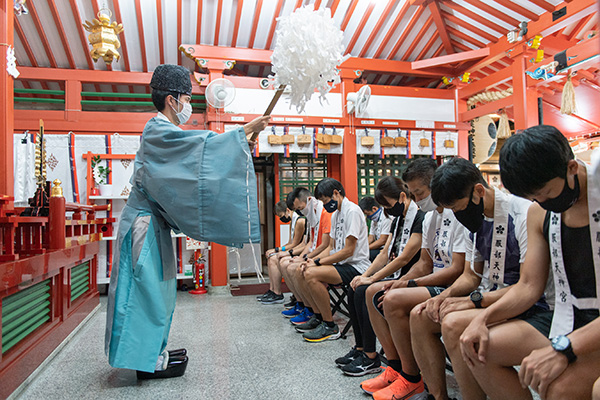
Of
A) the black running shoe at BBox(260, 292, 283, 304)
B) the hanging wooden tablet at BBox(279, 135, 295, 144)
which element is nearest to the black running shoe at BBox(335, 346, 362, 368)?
the black running shoe at BBox(260, 292, 283, 304)

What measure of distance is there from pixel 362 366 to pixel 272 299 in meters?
2.80

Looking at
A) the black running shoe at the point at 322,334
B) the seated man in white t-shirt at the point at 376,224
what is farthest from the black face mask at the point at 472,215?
the seated man in white t-shirt at the point at 376,224

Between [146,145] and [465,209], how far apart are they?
165 cm

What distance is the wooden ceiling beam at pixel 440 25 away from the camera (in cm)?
624

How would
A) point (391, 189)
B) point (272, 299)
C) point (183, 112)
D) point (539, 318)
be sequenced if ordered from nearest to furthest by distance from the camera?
point (539, 318) < point (183, 112) < point (391, 189) < point (272, 299)

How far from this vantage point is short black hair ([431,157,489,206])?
174 cm

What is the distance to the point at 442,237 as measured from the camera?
2.28m

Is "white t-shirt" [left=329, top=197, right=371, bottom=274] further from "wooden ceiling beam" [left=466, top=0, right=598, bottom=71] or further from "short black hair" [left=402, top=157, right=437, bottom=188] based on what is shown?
"wooden ceiling beam" [left=466, top=0, right=598, bottom=71]

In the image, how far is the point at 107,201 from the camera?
6023 mm

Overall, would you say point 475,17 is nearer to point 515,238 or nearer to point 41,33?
point 515,238

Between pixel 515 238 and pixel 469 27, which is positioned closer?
pixel 515 238

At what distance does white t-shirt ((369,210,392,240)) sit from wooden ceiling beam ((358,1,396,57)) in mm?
3399

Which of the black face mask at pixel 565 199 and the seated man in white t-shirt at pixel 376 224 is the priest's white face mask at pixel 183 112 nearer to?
the black face mask at pixel 565 199

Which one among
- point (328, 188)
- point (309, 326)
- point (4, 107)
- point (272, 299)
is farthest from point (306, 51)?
point (272, 299)
